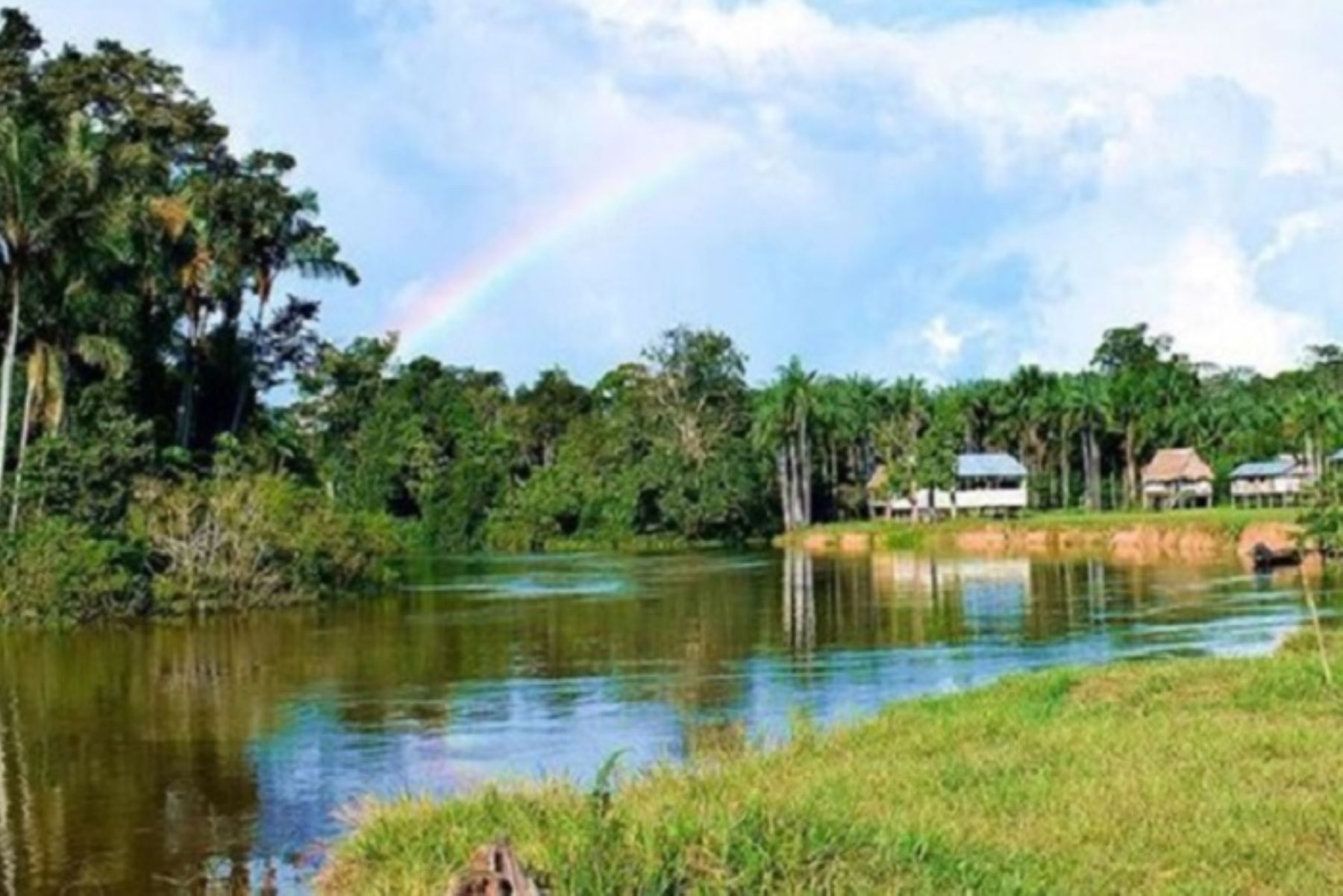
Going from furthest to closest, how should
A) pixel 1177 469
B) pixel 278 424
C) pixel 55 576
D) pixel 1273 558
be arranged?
pixel 1177 469, pixel 278 424, pixel 1273 558, pixel 55 576

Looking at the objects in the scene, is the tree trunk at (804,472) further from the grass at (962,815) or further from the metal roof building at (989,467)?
the grass at (962,815)

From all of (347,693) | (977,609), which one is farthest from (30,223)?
(977,609)

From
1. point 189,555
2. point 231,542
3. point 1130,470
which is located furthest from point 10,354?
point 1130,470

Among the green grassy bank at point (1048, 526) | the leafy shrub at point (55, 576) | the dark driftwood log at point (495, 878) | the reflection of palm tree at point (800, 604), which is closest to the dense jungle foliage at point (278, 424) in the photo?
the leafy shrub at point (55, 576)

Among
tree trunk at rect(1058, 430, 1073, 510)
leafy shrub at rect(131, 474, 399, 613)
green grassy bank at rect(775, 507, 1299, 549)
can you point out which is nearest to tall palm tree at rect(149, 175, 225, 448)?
leafy shrub at rect(131, 474, 399, 613)

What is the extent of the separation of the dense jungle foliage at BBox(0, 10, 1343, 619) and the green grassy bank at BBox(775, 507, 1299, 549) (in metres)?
6.39

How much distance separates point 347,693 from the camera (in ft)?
94.6

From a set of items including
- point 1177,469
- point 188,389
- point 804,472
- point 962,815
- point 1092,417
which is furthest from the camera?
point 1092,417

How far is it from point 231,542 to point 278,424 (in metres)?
25.9

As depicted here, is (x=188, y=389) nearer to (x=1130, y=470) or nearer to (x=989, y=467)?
(x=989, y=467)

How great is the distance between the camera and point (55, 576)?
40.1 meters

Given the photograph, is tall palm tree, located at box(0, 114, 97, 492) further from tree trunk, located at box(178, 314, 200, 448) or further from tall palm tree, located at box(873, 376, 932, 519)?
tall palm tree, located at box(873, 376, 932, 519)

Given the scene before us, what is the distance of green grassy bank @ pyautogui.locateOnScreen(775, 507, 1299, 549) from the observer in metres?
67.5

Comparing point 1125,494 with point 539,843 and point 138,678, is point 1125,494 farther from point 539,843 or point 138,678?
point 539,843
